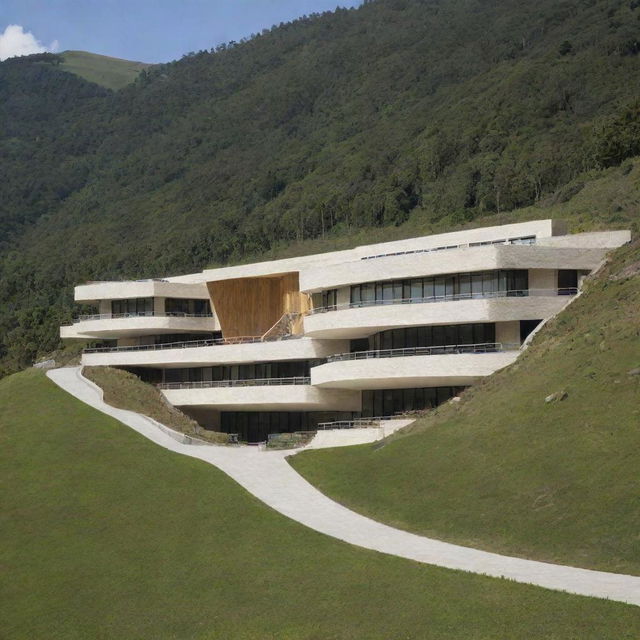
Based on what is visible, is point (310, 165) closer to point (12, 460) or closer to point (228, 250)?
point (228, 250)

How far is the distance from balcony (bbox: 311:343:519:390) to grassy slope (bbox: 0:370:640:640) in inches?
379

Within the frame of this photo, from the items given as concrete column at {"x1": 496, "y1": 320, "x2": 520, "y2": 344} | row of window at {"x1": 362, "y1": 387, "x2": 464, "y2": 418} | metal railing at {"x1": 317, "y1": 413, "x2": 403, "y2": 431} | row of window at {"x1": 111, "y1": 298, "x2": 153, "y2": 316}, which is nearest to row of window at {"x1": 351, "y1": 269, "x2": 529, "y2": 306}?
concrete column at {"x1": 496, "y1": 320, "x2": 520, "y2": 344}

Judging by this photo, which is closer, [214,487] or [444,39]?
[214,487]

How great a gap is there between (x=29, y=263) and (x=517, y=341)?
392 ft

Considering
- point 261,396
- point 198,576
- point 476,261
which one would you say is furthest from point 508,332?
point 198,576

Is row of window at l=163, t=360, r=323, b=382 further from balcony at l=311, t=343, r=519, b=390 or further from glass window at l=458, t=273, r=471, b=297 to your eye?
glass window at l=458, t=273, r=471, b=297

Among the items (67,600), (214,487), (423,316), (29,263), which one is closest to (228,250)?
(29,263)

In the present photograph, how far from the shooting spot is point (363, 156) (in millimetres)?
143625

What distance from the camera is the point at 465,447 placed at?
4138 centimetres

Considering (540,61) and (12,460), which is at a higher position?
(540,61)

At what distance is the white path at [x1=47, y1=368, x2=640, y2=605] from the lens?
28125mm

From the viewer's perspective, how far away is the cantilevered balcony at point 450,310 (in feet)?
170

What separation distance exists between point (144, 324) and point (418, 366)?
23790 millimetres

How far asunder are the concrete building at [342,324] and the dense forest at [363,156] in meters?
17.5
